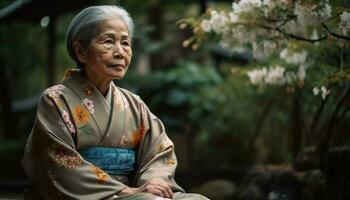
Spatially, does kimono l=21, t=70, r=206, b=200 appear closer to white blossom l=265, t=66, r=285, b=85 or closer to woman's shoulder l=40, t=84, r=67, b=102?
woman's shoulder l=40, t=84, r=67, b=102

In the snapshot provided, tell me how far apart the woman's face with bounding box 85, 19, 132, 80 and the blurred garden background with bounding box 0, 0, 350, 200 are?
6.49 feet

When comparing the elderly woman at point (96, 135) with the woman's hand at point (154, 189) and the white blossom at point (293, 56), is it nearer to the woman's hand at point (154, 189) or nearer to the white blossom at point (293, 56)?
the woman's hand at point (154, 189)

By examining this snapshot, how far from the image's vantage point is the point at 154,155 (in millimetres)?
3730

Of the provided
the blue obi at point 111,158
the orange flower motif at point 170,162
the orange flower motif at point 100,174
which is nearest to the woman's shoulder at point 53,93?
the blue obi at point 111,158

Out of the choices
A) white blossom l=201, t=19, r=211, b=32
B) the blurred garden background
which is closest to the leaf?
the blurred garden background

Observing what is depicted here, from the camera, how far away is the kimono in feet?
11.0

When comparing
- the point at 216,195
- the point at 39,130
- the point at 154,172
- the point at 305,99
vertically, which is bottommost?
the point at 216,195

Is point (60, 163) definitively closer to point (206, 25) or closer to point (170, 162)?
point (170, 162)

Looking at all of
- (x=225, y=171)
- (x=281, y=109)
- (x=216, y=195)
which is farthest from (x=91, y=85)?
(x=281, y=109)

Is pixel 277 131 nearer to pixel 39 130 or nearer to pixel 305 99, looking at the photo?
pixel 305 99

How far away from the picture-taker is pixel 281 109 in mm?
11305

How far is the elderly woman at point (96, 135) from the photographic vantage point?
337cm

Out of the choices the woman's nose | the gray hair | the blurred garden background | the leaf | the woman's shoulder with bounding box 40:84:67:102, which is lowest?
the blurred garden background

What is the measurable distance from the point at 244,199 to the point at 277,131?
4733mm
